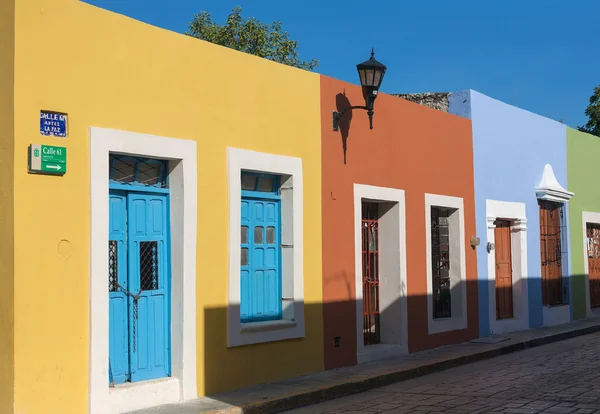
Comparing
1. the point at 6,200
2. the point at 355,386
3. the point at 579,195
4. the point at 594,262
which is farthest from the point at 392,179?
the point at 594,262

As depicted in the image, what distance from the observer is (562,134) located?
1831 centimetres

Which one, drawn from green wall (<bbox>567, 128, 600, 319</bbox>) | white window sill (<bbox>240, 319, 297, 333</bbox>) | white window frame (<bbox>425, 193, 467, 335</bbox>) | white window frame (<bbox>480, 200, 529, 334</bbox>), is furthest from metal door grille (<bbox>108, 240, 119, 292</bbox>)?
green wall (<bbox>567, 128, 600, 319</bbox>)

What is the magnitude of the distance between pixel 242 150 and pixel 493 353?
19.0ft

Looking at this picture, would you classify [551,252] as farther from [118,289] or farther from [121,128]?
[121,128]

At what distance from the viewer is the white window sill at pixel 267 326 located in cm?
915

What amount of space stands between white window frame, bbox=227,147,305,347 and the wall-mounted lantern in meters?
1.28

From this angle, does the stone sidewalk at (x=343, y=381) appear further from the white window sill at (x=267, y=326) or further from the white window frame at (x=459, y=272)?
the white window sill at (x=267, y=326)

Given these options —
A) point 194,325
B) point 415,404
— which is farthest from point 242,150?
point 415,404

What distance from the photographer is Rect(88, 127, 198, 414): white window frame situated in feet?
24.2

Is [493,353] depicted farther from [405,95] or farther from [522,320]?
[405,95]

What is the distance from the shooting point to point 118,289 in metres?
8.00

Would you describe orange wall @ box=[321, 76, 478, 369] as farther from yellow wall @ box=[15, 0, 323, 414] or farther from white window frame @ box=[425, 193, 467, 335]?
yellow wall @ box=[15, 0, 323, 414]

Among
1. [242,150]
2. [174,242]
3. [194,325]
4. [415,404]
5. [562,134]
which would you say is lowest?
[415,404]

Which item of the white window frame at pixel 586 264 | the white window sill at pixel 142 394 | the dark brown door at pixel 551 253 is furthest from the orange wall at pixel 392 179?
the white window frame at pixel 586 264
